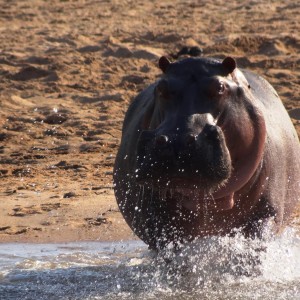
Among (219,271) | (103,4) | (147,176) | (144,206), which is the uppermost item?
(147,176)

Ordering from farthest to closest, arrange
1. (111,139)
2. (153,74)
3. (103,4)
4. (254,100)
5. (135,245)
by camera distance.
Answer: (103,4) < (153,74) < (111,139) < (135,245) < (254,100)

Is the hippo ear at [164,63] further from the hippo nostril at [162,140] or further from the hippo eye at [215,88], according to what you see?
the hippo nostril at [162,140]

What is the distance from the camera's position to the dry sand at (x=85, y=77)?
288 inches

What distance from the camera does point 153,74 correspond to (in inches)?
432

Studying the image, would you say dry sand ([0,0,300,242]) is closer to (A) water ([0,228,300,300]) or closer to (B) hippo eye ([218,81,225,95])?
(A) water ([0,228,300,300])

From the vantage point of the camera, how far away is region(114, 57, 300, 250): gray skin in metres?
4.52

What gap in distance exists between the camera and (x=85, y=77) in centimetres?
1105

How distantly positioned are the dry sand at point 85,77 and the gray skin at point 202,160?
5.08 ft

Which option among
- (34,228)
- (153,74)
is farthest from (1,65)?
(34,228)

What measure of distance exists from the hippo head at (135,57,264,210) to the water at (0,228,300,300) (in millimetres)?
352

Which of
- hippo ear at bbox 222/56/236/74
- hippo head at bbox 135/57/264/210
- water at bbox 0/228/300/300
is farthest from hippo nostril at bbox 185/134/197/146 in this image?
water at bbox 0/228/300/300

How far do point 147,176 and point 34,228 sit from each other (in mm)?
2518

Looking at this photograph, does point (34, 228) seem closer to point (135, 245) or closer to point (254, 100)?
point (135, 245)

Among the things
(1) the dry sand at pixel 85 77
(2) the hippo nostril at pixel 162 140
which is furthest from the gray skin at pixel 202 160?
(1) the dry sand at pixel 85 77
